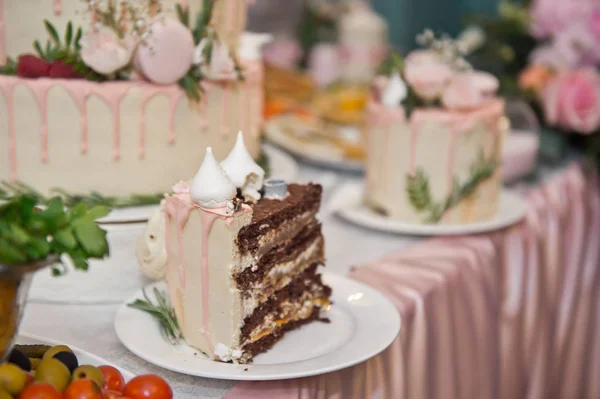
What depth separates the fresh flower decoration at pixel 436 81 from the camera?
84.2 inches

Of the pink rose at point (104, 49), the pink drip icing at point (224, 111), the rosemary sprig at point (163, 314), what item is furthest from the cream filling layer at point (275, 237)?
the pink rose at point (104, 49)

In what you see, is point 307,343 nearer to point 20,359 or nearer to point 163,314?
point 163,314

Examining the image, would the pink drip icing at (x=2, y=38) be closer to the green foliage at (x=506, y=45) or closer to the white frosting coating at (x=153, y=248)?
the white frosting coating at (x=153, y=248)

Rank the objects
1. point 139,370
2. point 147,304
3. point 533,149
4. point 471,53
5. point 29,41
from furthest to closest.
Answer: point 471,53 → point 533,149 → point 29,41 → point 147,304 → point 139,370

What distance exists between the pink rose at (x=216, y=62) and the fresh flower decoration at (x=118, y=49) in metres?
0.03

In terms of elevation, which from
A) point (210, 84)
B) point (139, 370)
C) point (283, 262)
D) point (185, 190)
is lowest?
point (139, 370)

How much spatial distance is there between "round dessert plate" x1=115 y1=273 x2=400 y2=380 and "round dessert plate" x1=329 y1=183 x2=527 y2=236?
1.64 ft

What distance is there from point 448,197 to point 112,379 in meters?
1.28

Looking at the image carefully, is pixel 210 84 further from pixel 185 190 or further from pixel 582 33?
pixel 582 33

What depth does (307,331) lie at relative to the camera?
1.57 m

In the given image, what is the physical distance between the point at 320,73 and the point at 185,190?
2954 mm

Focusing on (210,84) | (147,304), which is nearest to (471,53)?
(210,84)

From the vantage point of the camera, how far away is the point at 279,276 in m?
1.51

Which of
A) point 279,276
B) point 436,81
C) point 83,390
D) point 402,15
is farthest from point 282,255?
point 402,15
